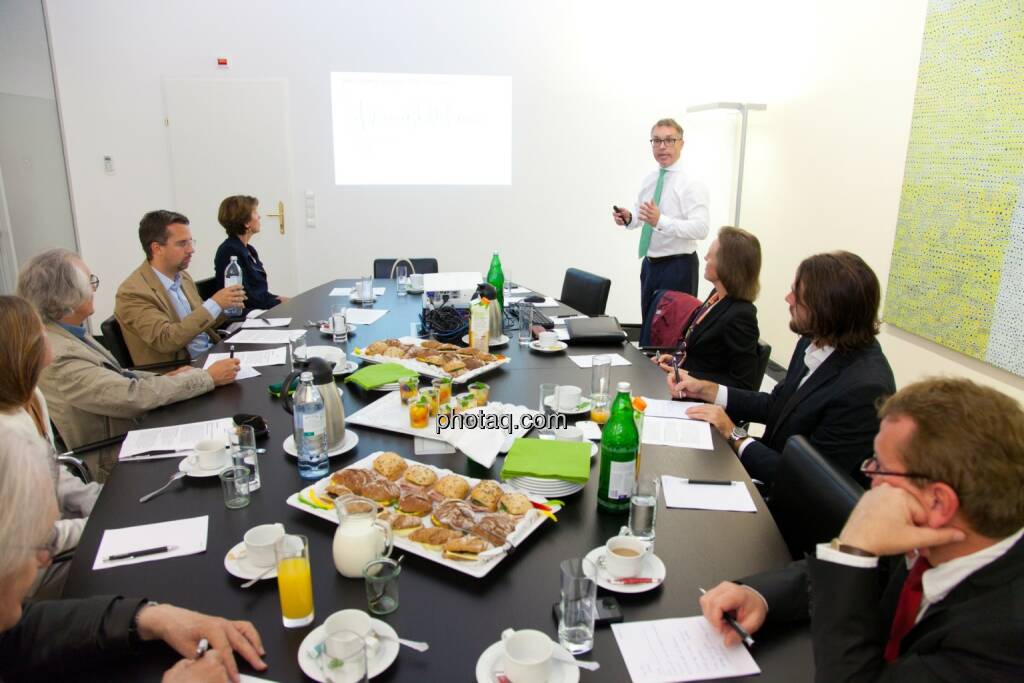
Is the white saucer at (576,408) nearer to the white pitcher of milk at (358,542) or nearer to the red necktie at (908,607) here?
the white pitcher of milk at (358,542)

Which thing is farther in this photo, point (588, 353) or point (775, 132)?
point (775, 132)

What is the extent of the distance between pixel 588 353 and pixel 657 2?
14.0 ft

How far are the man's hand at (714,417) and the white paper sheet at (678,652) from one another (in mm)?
958

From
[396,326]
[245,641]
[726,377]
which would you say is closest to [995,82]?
[726,377]

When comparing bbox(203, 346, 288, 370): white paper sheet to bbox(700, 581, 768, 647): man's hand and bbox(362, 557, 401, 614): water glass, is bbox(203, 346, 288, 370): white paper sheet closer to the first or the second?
bbox(362, 557, 401, 614): water glass

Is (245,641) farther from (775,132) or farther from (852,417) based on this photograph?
(775,132)

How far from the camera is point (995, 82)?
314cm

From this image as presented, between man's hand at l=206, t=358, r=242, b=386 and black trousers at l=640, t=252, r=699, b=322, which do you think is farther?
black trousers at l=640, t=252, r=699, b=322

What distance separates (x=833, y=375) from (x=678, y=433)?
1.62 feet

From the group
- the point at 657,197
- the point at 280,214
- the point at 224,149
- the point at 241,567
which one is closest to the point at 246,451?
the point at 241,567

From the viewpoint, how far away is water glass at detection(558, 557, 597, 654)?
43.8 inches

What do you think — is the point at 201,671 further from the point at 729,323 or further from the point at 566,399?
the point at 729,323

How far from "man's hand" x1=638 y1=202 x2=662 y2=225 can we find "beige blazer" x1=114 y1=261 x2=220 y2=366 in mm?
2869

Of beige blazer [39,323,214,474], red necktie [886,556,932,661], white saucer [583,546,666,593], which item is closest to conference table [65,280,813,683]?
white saucer [583,546,666,593]
